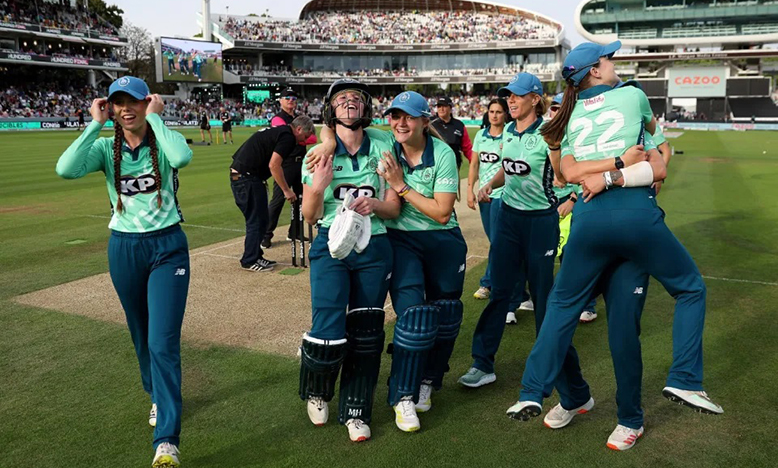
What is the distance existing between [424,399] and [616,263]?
64.2 inches

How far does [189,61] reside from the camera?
6347 centimetres

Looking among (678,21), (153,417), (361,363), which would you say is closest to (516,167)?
(361,363)

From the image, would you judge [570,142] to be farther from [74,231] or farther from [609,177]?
[74,231]

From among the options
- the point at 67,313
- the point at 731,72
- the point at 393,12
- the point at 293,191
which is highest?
the point at 393,12

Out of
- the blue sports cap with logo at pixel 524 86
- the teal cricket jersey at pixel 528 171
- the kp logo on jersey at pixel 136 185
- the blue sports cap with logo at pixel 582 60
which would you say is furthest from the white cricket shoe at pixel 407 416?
the blue sports cap with logo at pixel 524 86

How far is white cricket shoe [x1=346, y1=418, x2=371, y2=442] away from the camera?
398cm

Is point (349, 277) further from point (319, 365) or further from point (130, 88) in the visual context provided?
point (130, 88)

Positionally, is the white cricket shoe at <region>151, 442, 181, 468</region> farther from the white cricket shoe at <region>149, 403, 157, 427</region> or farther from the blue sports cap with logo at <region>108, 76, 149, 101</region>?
the blue sports cap with logo at <region>108, 76, 149, 101</region>

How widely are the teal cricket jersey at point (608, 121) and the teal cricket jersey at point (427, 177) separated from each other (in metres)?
0.86

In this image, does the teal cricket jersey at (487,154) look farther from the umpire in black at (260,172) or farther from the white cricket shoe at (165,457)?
the white cricket shoe at (165,457)

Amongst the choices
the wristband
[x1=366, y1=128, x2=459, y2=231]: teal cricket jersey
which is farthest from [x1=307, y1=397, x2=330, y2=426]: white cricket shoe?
the wristband

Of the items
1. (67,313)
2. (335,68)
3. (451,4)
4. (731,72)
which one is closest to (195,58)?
(335,68)

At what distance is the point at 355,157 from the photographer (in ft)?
13.3

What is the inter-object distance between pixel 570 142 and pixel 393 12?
90.9 metres
